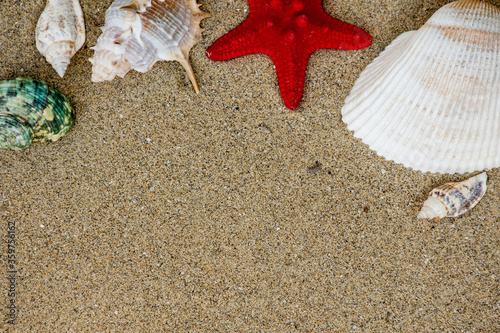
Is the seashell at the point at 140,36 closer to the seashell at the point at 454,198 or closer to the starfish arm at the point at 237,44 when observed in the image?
the starfish arm at the point at 237,44

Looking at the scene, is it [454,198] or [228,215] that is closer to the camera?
[454,198]

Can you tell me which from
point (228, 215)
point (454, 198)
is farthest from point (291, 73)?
point (454, 198)

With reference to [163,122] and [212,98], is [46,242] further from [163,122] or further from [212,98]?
[212,98]

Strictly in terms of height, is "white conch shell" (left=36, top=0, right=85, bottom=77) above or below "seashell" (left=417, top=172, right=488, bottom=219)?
above

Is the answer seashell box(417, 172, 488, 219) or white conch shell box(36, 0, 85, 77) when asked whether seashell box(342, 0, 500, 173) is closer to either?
seashell box(417, 172, 488, 219)

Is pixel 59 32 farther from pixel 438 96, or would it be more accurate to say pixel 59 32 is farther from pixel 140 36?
pixel 438 96

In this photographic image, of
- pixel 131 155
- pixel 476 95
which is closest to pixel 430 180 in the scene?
pixel 476 95

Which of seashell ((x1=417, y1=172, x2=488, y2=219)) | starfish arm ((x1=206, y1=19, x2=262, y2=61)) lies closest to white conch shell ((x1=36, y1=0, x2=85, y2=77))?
starfish arm ((x1=206, y1=19, x2=262, y2=61))
